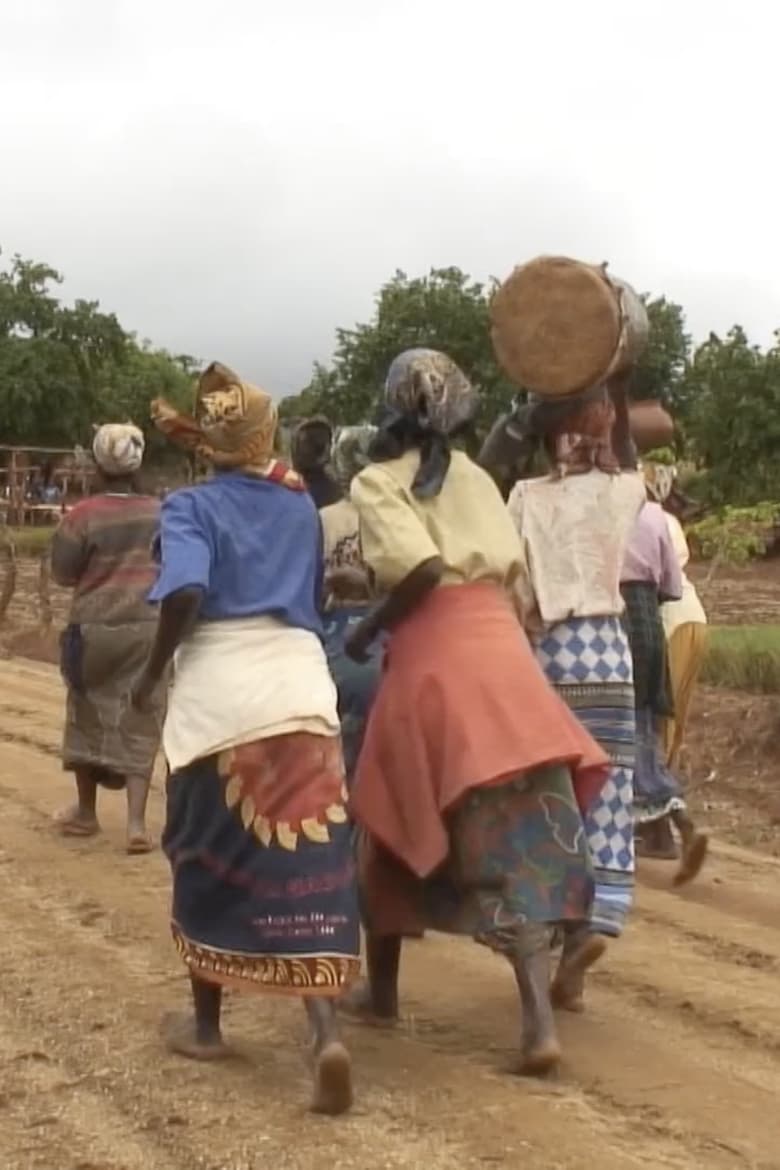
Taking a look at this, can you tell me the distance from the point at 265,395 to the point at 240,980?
144 centimetres

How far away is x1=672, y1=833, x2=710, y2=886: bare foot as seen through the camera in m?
6.59

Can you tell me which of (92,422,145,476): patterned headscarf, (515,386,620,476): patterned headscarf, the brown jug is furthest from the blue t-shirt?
(92,422,145,476): patterned headscarf

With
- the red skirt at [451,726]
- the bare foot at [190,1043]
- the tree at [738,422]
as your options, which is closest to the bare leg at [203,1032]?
the bare foot at [190,1043]

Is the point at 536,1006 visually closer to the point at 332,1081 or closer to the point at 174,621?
the point at 332,1081

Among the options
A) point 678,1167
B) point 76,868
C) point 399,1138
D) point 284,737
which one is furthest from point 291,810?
point 76,868

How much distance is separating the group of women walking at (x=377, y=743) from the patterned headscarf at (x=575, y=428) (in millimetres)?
295

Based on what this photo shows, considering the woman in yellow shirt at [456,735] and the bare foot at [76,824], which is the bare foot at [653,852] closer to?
the bare foot at [76,824]

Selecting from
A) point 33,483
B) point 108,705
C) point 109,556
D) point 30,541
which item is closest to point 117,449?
point 109,556

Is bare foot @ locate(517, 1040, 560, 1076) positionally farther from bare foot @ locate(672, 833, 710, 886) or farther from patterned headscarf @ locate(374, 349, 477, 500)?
bare foot @ locate(672, 833, 710, 886)

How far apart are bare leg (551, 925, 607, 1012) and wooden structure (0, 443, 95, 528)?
21977 mm

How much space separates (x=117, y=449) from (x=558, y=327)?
2.78 meters

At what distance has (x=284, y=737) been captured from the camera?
14.1 ft

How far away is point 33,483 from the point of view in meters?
37.0

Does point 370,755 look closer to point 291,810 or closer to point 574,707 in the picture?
point 291,810
